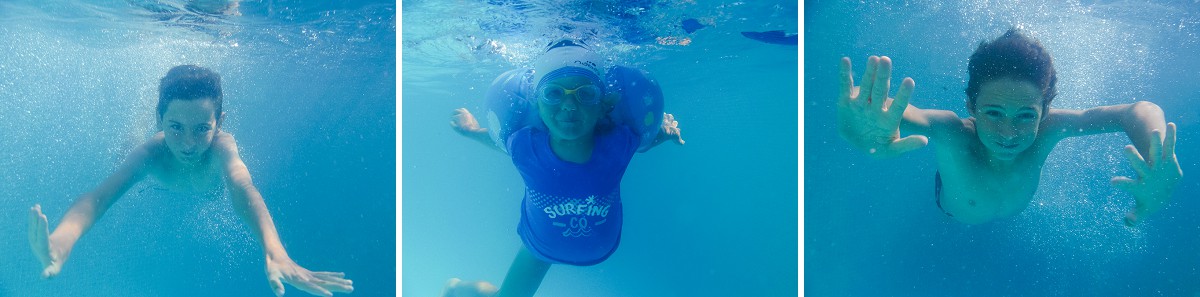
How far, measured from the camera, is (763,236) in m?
26.2

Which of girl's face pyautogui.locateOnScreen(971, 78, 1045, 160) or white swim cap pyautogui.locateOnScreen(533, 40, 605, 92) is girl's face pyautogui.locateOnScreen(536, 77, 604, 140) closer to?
white swim cap pyautogui.locateOnScreen(533, 40, 605, 92)

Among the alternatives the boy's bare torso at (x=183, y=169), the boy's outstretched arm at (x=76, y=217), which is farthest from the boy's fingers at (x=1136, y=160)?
the boy's bare torso at (x=183, y=169)

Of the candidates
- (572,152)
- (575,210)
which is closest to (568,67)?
(572,152)

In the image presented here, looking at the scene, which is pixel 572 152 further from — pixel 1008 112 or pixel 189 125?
pixel 189 125

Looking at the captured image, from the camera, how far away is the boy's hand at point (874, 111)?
118 inches

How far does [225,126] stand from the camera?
37.9 feet

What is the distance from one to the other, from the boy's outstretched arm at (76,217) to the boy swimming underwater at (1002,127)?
453 cm

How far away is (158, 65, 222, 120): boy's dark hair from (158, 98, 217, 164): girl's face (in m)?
0.05

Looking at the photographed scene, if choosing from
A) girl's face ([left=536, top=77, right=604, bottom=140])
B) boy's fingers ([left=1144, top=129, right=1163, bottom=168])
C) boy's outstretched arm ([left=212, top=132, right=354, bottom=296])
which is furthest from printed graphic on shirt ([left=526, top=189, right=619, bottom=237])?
boy's fingers ([left=1144, top=129, right=1163, bottom=168])

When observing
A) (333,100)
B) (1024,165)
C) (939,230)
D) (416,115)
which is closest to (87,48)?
(333,100)

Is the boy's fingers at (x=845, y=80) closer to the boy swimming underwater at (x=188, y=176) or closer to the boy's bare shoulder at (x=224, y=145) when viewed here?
the boy swimming underwater at (x=188, y=176)

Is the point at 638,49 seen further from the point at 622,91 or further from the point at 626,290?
the point at 626,290

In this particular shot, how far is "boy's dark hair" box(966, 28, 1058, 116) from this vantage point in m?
4.09

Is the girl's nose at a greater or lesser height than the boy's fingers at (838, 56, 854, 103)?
lesser
